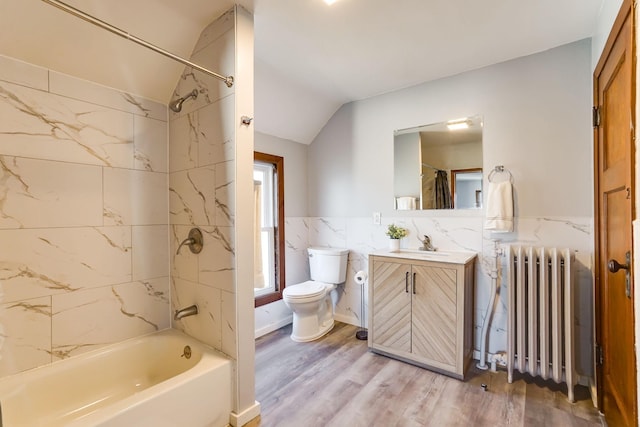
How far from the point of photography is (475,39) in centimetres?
199

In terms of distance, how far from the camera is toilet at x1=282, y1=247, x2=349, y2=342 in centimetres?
268

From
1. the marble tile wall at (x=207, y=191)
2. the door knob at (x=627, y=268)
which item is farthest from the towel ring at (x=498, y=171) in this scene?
the marble tile wall at (x=207, y=191)

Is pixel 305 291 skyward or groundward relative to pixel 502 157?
groundward

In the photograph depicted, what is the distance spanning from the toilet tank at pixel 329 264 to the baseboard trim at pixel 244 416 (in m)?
1.47

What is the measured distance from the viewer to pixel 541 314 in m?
1.95

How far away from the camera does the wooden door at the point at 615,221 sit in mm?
1183

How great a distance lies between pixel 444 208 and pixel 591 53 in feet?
4.56

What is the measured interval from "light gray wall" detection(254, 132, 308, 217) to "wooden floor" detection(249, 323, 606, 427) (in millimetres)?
1500

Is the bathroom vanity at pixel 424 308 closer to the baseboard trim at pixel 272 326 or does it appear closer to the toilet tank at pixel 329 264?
the toilet tank at pixel 329 264


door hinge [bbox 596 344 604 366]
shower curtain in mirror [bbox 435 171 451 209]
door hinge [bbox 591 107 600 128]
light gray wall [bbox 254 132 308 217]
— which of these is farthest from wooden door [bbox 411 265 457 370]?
light gray wall [bbox 254 132 308 217]

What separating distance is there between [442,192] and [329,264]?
1.29 meters

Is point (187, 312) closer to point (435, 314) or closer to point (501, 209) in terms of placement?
point (435, 314)

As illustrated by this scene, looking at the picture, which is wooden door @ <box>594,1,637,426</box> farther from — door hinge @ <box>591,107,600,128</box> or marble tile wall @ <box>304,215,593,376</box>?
marble tile wall @ <box>304,215,593,376</box>

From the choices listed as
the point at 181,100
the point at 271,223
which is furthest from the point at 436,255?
the point at 181,100
